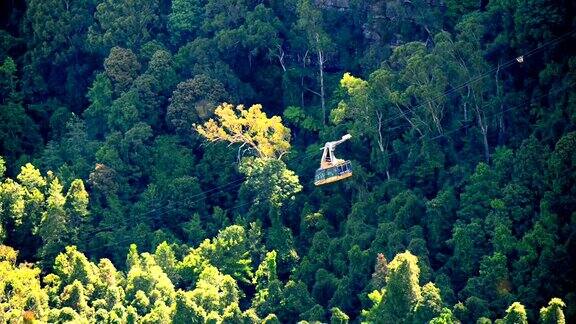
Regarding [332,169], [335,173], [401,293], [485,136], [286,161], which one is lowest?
[401,293]

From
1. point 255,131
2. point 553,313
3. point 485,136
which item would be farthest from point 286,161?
point 553,313

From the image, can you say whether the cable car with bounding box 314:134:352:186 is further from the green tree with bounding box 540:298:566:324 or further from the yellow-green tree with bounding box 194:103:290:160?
the green tree with bounding box 540:298:566:324

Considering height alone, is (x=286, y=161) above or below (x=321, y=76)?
below

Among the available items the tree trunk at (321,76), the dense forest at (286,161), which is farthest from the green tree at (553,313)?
the tree trunk at (321,76)

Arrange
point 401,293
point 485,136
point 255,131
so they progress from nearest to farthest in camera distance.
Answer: point 401,293
point 485,136
point 255,131

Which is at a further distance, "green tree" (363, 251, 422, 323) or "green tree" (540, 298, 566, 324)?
"green tree" (363, 251, 422, 323)

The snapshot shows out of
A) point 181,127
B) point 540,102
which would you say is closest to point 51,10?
point 181,127

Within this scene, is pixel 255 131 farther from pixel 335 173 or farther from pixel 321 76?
pixel 335 173

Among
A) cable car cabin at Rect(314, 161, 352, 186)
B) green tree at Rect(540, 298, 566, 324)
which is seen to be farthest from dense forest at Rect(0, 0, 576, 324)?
cable car cabin at Rect(314, 161, 352, 186)

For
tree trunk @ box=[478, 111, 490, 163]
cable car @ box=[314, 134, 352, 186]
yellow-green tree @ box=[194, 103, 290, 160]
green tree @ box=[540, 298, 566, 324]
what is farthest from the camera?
yellow-green tree @ box=[194, 103, 290, 160]
